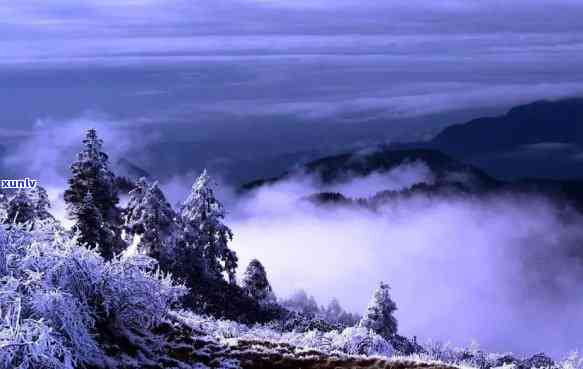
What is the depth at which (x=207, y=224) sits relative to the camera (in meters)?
55.7

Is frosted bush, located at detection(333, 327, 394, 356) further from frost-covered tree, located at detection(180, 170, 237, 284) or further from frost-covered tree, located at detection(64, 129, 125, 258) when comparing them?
frost-covered tree, located at detection(180, 170, 237, 284)

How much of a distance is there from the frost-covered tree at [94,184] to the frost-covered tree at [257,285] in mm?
11719

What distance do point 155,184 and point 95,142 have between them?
5022mm

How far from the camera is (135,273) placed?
22188mm

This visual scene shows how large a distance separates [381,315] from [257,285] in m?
9.72

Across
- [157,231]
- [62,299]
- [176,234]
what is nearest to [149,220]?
[157,231]

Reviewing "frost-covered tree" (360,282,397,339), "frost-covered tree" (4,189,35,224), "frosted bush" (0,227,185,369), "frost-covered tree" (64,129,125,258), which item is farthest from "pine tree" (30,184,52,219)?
"frosted bush" (0,227,185,369)

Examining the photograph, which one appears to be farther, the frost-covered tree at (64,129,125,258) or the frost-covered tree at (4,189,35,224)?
the frost-covered tree at (64,129,125,258)

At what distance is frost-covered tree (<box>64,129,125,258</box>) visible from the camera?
48884 millimetres

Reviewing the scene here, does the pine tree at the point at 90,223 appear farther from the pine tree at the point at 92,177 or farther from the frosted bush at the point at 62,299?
the frosted bush at the point at 62,299

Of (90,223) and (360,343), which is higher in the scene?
(90,223)

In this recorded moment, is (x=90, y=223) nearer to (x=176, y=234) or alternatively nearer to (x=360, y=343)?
(x=176, y=234)

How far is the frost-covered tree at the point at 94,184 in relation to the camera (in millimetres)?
48884

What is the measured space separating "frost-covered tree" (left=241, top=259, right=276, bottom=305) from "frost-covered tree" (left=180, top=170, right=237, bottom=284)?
3133mm
